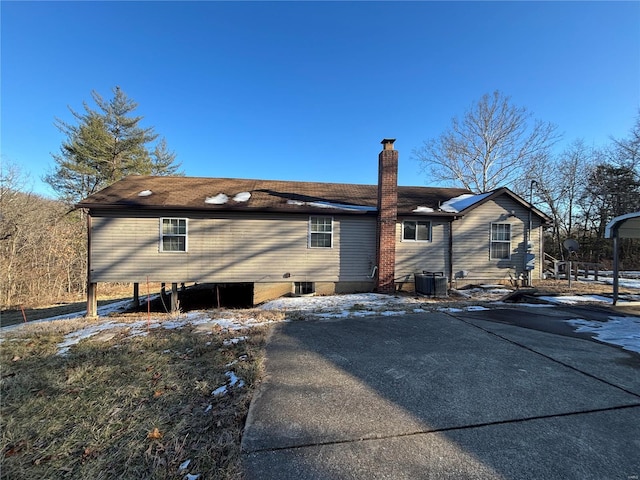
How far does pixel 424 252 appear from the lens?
38.8ft

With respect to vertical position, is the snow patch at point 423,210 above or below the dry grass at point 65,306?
above

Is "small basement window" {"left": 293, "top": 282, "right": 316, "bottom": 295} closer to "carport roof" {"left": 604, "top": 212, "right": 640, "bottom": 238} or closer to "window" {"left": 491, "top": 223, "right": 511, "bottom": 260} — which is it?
"window" {"left": 491, "top": 223, "right": 511, "bottom": 260}

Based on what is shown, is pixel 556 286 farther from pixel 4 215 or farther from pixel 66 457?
pixel 4 215

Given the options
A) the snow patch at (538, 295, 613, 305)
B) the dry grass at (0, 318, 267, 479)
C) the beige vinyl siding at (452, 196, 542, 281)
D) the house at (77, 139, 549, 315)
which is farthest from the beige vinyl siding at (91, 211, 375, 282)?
the dry grass at (0, 318, 267, 479)

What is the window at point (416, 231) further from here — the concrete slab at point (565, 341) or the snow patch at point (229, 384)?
the snow patch at point (229, 384)

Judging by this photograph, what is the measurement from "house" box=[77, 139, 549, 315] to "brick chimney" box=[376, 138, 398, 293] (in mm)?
36

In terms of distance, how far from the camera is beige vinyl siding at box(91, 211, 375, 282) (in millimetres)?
10453

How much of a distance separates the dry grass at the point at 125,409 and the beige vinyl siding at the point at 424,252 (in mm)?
8005

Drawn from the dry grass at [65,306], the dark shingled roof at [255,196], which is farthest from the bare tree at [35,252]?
the dark shingled roof at [255,196]

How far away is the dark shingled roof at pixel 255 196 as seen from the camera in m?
10.6

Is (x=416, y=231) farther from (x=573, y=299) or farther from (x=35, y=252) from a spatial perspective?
(x=35, y=252)

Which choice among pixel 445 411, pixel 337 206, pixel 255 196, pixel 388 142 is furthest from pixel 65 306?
pixel 445 411

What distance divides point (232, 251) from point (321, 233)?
10.8ft

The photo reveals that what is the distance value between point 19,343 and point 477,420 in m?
6.93
